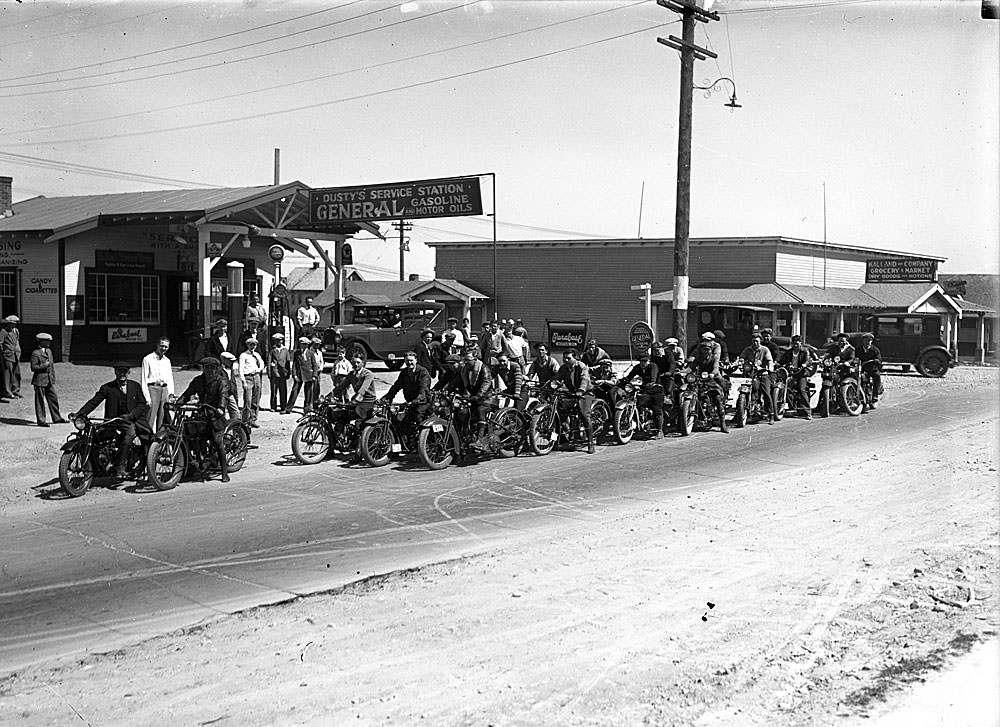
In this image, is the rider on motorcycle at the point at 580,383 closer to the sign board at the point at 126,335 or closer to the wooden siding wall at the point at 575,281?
the sign board at the point at 126,335

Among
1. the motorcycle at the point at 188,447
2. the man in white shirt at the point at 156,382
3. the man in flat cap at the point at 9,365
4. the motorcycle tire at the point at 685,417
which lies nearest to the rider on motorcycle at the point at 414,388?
the motorcycle at the point at 188,447

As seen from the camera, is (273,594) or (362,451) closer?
(273,594)

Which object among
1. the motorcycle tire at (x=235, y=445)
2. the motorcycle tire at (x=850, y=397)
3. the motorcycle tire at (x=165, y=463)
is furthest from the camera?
the motorcycle tire at (x=850, y=397)

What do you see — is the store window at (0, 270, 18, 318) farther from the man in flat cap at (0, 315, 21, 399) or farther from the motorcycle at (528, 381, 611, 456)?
the motorcycle at (528, 381, 611, 456)

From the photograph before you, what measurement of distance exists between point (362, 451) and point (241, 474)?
1607mm

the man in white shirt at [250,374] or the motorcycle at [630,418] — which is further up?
the man in white shirt at [250,374]

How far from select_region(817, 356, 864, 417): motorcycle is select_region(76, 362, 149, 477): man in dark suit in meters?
13.7

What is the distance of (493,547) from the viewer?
9180 millimetres

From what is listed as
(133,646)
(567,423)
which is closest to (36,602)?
(133,646)

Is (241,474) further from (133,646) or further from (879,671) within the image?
(879,671)

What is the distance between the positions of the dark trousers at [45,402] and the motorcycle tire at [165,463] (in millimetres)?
4394

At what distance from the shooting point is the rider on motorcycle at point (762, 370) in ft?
64.3

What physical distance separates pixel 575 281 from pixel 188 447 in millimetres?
36676

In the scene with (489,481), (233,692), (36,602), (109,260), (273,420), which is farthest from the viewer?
(109,260)
